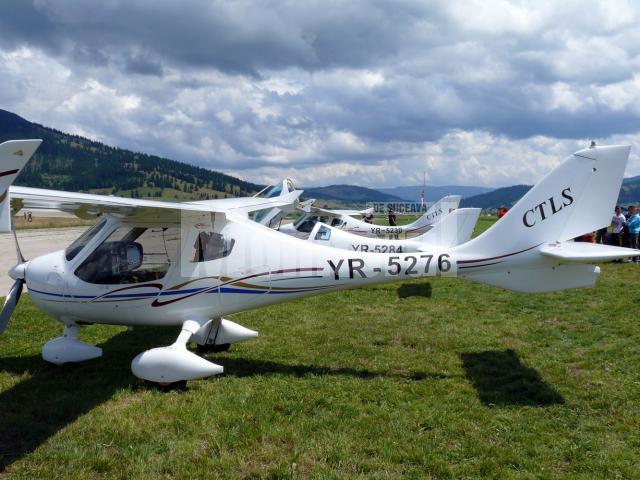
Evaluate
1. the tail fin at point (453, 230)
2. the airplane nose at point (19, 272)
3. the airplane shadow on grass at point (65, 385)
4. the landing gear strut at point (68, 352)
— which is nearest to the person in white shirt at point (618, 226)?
the tail fin at point (453, 230)

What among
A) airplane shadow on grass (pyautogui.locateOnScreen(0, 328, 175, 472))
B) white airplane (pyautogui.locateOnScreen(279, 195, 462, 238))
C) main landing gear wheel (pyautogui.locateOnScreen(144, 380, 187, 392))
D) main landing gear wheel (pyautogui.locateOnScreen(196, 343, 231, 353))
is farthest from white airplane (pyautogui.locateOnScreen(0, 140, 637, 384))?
white airplane (pyautogui.locateOnScreen(279, 195, 462, 238))

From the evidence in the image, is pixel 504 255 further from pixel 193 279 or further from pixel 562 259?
pixel 193 279

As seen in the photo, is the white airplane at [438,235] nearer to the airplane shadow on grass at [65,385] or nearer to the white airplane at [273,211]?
the white airplane at [273,211]

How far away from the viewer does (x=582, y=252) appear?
570 cm

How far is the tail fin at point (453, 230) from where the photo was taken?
1430 cm

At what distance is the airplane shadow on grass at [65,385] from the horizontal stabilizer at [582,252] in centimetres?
217

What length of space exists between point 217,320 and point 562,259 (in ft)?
16.1

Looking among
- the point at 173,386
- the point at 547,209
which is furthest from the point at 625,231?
the point at 173,386

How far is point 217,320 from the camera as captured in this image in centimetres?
743

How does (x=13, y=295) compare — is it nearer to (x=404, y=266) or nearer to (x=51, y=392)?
(x=51, y=392)

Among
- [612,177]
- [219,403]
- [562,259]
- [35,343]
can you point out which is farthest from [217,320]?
[612,177]

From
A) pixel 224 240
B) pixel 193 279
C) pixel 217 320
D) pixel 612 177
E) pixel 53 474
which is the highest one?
pixel 612 177

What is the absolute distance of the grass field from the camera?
4.22m

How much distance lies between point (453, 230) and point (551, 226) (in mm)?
8338
